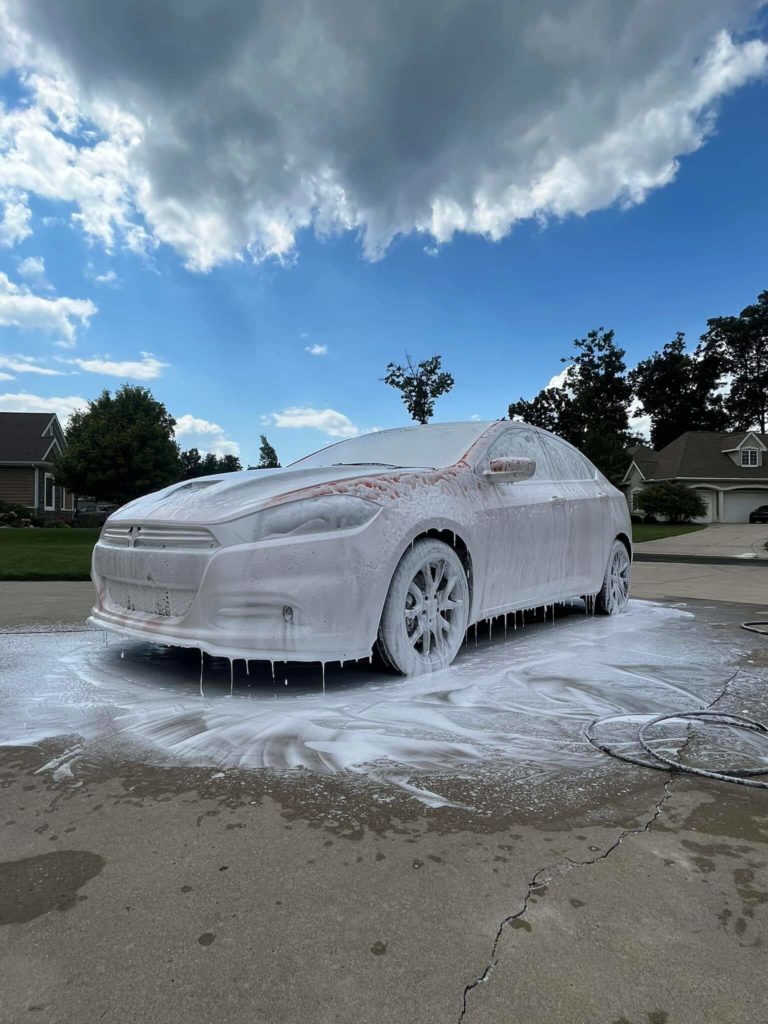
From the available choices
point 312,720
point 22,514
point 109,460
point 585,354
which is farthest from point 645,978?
point 585,354

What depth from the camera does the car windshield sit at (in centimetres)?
420

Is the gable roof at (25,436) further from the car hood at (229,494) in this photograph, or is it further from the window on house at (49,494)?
the car hood at (229,494)

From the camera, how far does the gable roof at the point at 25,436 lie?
3275 centimetres

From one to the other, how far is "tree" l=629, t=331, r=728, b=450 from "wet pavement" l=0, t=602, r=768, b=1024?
70.1 metres

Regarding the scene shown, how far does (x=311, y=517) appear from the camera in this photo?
3.16 metres

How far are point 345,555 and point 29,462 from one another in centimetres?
3370

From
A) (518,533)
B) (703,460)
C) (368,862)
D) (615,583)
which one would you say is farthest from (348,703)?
(703,460)

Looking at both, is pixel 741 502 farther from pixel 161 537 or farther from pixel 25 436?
pixel 161 537

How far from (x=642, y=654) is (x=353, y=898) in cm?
319

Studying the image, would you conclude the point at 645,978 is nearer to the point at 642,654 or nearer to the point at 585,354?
the point at 642,654

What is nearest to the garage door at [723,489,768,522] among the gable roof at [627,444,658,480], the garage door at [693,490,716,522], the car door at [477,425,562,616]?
the garage door at [693,490,716,522]

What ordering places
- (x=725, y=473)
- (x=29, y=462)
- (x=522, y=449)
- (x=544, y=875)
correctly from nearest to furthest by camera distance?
(x=544, y=875), (x=522, y=449), (x=29, y=462), (x=725, y=473)

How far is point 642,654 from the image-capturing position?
4.29 m

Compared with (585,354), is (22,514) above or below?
below
